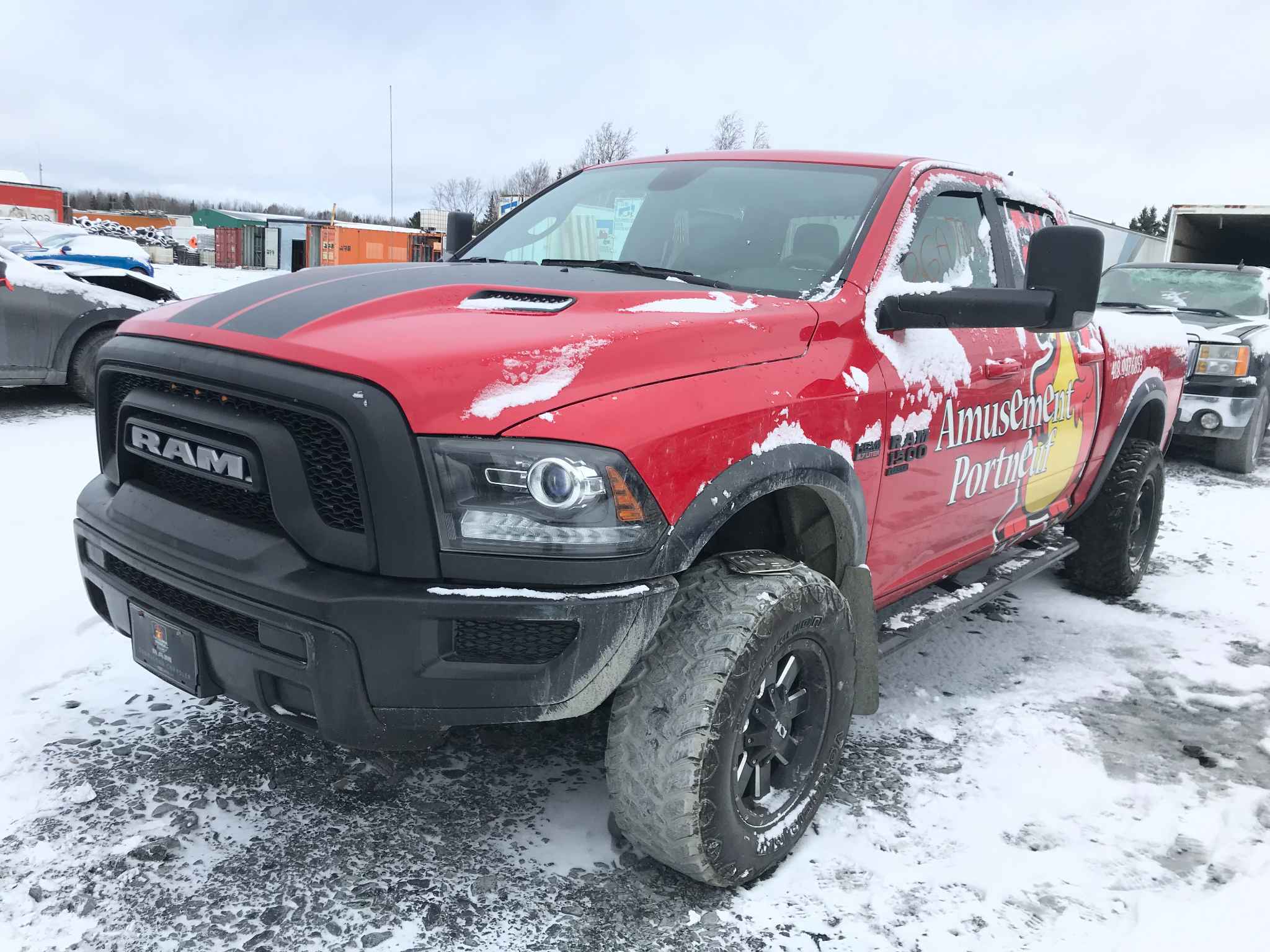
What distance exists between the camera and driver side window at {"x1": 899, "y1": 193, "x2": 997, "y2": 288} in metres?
2.99

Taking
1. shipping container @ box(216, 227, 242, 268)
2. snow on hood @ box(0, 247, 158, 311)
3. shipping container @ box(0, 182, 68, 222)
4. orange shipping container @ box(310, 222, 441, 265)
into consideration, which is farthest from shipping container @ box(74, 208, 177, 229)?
snow on hood @ box(0, 247, 158, 311)

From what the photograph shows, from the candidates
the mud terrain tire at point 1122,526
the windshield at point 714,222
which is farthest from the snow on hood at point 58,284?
the mud terrain tire at point 1122,526

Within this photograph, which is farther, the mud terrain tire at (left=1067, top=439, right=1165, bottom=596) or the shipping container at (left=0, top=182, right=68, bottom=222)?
the shipping container at (left=0, top=182, right=68, bottom=222)

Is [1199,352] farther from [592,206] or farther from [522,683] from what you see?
[522,683]

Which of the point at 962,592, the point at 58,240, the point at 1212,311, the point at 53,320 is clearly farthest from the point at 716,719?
the point at 58,240

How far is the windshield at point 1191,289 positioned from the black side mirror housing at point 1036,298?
6834 millimetres

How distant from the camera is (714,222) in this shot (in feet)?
10.0

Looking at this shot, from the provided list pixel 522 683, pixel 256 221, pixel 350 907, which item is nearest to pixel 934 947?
pixel 522 683

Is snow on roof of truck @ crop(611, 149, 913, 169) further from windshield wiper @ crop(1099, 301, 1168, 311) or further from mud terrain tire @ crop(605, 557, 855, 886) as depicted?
windshield wiper @ crop(1099, 301, 1168, 311)

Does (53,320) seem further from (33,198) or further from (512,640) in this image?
(33,198)

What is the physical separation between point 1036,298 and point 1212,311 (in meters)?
7.53

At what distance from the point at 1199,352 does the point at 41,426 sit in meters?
9.01

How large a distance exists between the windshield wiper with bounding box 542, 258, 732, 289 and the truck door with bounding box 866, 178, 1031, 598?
0.46m

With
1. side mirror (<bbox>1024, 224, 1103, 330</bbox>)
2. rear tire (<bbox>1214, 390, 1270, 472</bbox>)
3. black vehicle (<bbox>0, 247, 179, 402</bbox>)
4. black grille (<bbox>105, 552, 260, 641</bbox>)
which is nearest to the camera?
black grille (<bbox>105, 552, 260, 641</bbox>)
